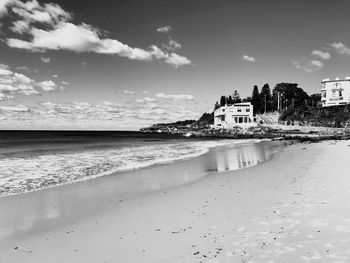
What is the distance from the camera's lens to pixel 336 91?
9944 cm

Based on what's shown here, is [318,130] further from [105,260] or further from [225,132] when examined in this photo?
[105,260]

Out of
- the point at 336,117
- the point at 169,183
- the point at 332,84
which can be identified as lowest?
the point at 169,183

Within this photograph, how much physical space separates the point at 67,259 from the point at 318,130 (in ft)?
267

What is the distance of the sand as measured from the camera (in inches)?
232

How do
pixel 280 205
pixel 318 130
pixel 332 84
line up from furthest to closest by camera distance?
pixel 332 84 → pixel 318 130 → pixel 280 205

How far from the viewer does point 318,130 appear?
76.8 meters

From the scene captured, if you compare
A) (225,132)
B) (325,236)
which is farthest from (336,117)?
(325,236)

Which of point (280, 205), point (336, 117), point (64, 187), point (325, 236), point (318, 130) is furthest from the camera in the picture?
A: point (336, 117)

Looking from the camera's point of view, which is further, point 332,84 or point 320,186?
point 332,84

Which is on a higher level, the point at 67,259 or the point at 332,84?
the point at 332,84

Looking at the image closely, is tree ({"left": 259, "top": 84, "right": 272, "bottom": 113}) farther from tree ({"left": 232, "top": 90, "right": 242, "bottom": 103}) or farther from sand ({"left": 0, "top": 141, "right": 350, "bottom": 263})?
sand ({"left": 0, "top": 141, "right": 350, "bottom": 263})

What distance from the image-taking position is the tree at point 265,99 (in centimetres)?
13100

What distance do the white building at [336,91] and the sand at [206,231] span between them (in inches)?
3965

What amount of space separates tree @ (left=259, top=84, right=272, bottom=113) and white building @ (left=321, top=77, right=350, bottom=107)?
2873 cm
